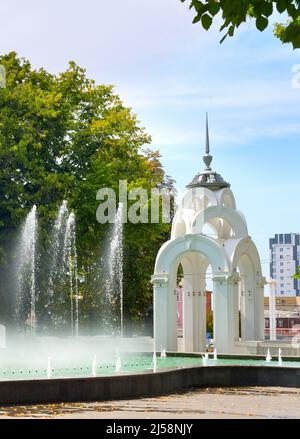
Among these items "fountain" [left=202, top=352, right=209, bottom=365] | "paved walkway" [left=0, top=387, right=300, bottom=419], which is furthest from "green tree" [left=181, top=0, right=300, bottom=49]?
"fountain" [left=202, top=352, right=209, bottom=365]

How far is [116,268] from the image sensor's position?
36.7 meters

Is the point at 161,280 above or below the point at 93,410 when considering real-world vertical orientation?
above

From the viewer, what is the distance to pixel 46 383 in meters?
13.2

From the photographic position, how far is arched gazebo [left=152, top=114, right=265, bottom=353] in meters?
26.7

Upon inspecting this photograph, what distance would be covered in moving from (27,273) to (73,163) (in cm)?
639

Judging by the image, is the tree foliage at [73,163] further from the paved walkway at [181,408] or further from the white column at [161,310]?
the paved walkway at [181,408]

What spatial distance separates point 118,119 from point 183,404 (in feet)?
84.4

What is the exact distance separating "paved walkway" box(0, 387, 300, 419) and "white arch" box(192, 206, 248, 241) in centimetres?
1194

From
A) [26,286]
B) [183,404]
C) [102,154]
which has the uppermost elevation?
[102,154]

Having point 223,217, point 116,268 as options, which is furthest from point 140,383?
point 116,268

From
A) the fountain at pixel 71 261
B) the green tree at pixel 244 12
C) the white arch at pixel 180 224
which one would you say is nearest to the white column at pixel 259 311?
the white arch at pixel 180 224
